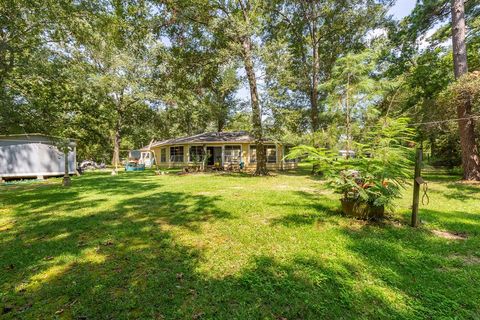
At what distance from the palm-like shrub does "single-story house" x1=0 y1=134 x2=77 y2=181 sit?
15205 mm

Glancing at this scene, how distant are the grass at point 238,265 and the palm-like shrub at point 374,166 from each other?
0.72m

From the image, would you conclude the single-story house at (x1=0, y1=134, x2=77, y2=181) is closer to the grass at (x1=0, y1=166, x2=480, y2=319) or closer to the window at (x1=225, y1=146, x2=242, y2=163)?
the window at (x1=225, y1=146, x2=242, y2=163)

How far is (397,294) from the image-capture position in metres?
2.68

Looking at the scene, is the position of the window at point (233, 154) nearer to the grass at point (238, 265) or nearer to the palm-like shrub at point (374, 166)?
the grass at point (238, 265)

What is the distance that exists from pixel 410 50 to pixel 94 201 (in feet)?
75.9

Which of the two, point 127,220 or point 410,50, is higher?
point 410,50

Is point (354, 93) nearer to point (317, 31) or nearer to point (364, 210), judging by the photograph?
point (364, 210)

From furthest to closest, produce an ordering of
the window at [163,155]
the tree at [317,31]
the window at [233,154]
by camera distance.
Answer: the window at [163,155]
the window at [233,154]
the tree at [317,31]

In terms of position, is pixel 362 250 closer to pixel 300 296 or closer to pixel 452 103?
pixel 300 296

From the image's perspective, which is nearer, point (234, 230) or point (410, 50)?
point (234, 230)

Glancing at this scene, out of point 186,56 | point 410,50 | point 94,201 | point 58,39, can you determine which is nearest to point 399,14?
point 410,50

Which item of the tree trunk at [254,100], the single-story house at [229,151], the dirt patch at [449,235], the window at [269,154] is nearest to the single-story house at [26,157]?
the single-story house at [229,151]

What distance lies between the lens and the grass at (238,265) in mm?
2479

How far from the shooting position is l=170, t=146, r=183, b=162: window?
24.4 m
